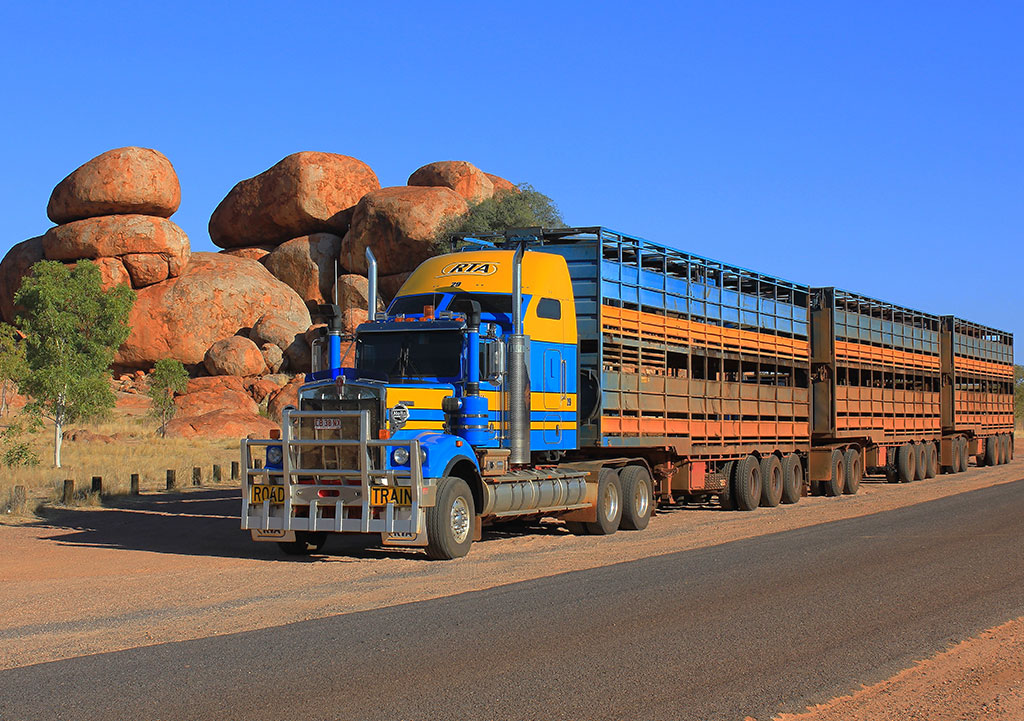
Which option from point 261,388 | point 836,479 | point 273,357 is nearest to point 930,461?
point 836,479

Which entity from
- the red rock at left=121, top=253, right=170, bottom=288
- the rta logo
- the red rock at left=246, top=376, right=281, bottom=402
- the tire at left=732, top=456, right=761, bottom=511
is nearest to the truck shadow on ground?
the rta logo

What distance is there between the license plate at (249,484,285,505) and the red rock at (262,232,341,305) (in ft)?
196

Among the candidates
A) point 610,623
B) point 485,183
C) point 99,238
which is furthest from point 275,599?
point 485,183

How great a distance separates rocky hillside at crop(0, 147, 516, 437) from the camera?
6475 centimetres

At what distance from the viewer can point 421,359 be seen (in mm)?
15430

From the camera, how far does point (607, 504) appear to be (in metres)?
18.2

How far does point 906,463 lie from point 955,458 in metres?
5.80

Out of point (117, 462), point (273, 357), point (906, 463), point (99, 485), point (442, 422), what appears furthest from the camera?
point (273, 357)

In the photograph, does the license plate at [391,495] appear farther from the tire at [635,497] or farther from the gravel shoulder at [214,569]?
the tire at [635,497]

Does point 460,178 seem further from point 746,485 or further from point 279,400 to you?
point 746,485

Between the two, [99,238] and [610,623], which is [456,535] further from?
[99,238]

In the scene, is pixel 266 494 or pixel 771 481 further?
pixel 771 481

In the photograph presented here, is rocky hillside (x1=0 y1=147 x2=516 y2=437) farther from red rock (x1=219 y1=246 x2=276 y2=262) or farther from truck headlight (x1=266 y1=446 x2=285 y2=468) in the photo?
truck headlight (x1=266 y1=446 x2=285 y2=468)

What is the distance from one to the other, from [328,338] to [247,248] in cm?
6365
